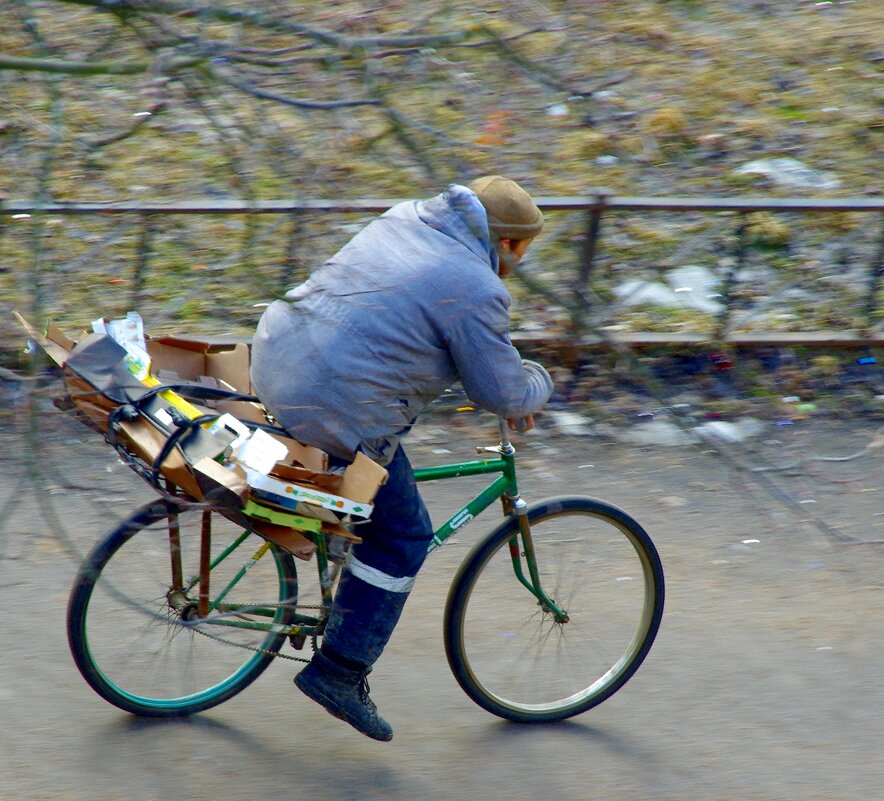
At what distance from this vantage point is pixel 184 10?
7.63 ft

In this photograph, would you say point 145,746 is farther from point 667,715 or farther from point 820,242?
point 820,242

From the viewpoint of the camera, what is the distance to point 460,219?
311cm

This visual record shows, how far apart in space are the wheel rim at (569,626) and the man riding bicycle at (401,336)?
0.69 meters

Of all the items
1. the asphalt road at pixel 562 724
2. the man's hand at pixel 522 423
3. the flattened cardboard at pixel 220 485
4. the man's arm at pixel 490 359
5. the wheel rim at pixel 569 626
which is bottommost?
the asphalt road at pixel 562 724

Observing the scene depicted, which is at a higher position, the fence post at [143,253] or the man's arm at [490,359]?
the man's arm at [490,359]

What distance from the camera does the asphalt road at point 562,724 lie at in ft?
11.6

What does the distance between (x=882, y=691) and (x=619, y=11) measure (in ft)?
8.39

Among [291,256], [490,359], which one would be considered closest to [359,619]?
[490,359]

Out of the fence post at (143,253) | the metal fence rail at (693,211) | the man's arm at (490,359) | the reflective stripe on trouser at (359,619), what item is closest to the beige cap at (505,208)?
the man's arm at (490,359)

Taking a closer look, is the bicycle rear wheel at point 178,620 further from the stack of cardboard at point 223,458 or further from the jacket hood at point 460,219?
the jacket hood at point 460,219

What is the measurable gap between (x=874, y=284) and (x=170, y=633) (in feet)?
14.2

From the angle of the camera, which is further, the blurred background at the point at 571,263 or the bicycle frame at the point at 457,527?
the bicycle frame at the point at 457,527

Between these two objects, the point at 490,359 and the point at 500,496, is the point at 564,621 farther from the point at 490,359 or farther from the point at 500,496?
the point at 490,359

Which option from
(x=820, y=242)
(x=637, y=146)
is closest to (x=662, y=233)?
(x=637, y=146)
